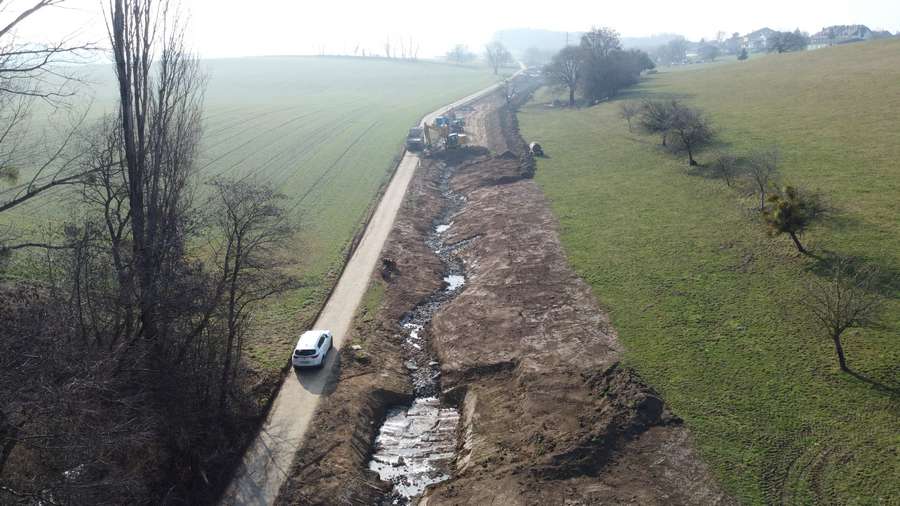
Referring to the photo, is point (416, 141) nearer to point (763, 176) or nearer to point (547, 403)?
point (763, 176)

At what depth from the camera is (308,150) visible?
232 ft

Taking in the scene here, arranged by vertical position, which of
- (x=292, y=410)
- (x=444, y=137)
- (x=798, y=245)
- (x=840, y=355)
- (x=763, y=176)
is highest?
(x=763, y=176)

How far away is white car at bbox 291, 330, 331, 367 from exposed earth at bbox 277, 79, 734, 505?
119 cm

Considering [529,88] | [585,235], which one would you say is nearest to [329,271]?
[585,235]

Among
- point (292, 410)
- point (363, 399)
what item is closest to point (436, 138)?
point (363, 399)

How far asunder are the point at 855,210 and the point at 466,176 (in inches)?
1301

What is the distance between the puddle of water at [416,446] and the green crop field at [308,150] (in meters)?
6.18

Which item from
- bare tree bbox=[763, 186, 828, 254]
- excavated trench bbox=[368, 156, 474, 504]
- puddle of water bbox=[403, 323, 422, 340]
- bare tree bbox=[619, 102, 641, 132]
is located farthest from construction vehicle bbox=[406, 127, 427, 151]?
bare tree bbox=[763, 186, 828, 254]

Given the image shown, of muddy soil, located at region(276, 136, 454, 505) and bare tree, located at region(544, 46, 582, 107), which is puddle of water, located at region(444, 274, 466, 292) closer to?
muddy soil, located at region(276, 136, 454, 505)

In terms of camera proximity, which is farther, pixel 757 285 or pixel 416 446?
pixel 757 285

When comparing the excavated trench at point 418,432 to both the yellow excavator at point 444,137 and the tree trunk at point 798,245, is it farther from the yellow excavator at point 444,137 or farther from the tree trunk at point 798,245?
the yellow excavator at point 444,137

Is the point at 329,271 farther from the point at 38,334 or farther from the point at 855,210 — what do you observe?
the point at 855,210

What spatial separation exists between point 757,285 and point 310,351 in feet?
70.1

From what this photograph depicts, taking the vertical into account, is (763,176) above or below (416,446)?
above
